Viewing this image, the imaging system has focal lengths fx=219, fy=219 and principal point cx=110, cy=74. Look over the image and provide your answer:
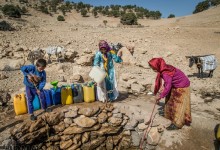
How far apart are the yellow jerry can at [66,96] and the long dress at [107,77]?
24.8 inches

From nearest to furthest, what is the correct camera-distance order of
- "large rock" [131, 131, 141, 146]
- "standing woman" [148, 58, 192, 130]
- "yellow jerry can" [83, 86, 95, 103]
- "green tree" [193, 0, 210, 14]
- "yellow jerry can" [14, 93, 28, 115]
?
1. "standing woman" [148, 58, 192, 130]
2. "yellow jerry can" [14, 93, 28, 115]
3. "large rock" [131, 131, 141, 146]
4. "yellow jerry can" [83, 86, 95, 103]
5. "green tree" [193, 0, 210, 14]

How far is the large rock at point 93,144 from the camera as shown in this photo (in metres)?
4.89

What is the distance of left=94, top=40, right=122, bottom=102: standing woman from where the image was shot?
486 cm

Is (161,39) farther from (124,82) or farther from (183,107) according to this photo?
(183,107)

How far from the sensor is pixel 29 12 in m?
30.2

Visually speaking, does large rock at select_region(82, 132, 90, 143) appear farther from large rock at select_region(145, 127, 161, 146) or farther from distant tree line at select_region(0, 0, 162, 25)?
distant tree line at select_region(0, 0, 162, 25)

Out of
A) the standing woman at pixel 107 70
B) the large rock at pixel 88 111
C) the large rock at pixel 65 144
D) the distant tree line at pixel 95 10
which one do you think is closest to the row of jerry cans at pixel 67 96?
the standing woman at pixel 107 70

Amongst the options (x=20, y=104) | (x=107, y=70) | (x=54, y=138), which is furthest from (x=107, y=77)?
(x=20, y=104)

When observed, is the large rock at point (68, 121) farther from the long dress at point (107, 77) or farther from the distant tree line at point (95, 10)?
the distant tree line at point (95, 10)

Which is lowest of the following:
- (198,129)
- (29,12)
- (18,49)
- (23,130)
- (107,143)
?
(107,143)

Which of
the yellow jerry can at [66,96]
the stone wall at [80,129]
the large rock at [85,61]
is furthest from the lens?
the large rock at [85,61]

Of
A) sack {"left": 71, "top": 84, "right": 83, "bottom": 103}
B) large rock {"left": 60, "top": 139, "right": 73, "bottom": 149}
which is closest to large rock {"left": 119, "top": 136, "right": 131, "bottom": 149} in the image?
large rock {"left": 60, "top": 139, "right": 73, "bottom": 149}

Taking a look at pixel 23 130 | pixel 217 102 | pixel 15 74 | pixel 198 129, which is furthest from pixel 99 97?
pixel 15 74

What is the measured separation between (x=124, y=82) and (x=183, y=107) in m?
2.86
